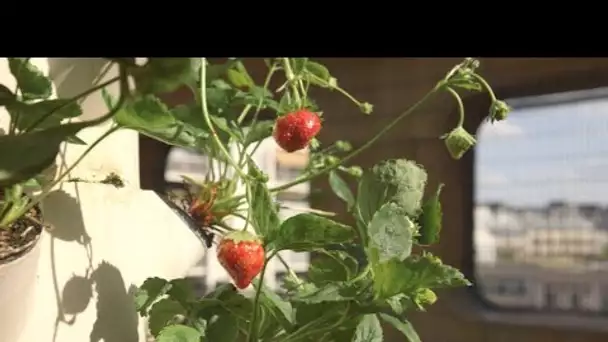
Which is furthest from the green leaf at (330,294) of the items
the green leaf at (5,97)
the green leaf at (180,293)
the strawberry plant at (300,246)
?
the green leaf at (5,97)

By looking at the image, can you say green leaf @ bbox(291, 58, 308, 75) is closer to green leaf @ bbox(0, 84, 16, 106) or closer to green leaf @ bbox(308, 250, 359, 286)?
green leaf @ bbox(308, 250, 359, 286)

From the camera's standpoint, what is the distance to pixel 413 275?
69 cm

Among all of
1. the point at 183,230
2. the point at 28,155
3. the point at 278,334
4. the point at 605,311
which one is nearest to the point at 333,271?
the point at 278,334

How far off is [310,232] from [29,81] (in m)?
0.25

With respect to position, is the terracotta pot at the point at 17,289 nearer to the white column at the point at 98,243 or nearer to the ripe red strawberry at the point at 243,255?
the white column at the point at 98,243

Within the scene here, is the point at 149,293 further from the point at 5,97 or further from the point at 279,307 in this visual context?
the point at 5,97

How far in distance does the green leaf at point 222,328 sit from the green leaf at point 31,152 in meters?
0.40

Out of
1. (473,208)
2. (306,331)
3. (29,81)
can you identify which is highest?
(29,81)

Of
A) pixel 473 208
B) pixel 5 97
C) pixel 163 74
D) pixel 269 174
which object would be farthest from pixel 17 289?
pixel 473 208

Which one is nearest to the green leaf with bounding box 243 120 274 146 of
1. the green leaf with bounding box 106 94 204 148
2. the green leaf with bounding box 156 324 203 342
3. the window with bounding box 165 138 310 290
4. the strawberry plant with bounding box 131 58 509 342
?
the strawberry plant with bounding box 131 58 509 342

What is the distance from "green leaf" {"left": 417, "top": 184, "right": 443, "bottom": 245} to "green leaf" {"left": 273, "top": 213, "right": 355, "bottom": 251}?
0.16 m

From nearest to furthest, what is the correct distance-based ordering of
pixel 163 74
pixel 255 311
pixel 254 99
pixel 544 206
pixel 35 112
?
pixel 163 74 < pixel 35 112 < pixel 255 311 < pixel 254 99 < pixel 544 206

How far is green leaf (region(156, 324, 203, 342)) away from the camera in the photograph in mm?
733

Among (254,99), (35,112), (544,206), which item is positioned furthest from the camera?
(544,206)
